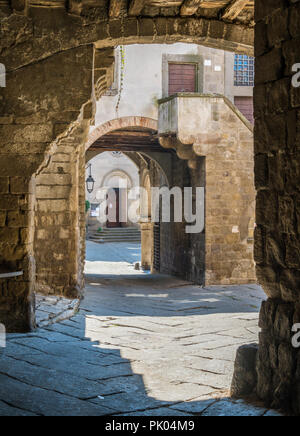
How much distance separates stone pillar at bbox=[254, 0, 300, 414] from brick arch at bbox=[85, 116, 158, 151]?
996 centimetres

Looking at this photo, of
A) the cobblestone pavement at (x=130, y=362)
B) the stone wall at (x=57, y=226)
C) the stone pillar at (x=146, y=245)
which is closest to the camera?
the cobblestone pavement at (x=130, y=362)

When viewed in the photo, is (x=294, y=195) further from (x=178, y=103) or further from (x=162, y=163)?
(x=162, y=163)

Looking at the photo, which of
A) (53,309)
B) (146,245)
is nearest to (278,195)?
(53,309)

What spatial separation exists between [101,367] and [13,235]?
201 centimetres

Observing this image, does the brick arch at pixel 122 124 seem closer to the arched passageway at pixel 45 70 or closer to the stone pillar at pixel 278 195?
the arched passageway at pixel 45 70

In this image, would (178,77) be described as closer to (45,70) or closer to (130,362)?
(45,70)

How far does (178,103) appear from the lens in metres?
11.4

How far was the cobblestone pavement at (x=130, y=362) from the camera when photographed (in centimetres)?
339

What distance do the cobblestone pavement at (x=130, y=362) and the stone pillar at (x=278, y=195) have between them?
10.2 inches

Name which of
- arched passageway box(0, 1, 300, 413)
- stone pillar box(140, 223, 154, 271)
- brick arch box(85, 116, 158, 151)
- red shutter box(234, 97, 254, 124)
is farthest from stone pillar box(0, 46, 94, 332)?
stone pillar box(140, 223, 154, 271)

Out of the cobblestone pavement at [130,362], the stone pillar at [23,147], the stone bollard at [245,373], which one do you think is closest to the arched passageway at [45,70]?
the stone pillar at [23,147]

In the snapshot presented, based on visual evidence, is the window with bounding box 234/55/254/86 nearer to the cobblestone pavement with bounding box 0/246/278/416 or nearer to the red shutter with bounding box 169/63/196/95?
the red shutter with bounding box 169/63/196/95

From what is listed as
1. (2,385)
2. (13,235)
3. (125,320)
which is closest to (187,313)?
(125,320)

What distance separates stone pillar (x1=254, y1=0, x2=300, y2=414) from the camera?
303 centimetres
